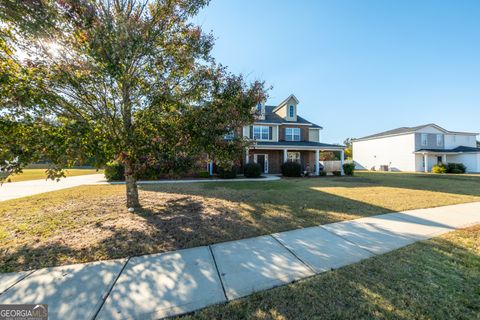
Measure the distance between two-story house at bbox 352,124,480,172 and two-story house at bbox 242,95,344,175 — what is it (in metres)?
17.4

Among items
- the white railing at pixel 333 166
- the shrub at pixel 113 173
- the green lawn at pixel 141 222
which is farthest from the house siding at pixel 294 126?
the shrub at pixel 113 173

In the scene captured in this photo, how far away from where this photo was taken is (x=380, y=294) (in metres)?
2.67

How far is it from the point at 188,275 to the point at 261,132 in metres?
19.8

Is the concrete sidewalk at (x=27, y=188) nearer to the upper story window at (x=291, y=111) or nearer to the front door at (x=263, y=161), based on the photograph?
the front door at (x=263, y=161)

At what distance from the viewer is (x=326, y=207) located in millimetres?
7207

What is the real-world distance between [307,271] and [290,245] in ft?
2.98

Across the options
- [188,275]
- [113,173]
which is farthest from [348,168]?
[188,275]

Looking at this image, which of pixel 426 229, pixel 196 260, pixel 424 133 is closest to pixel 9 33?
pixel 196 260

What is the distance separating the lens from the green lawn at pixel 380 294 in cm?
234

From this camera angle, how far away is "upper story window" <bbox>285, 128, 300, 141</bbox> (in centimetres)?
2333

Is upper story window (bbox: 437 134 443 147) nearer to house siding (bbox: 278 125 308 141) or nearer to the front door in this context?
house siding (bbox: 278 125 308 141)

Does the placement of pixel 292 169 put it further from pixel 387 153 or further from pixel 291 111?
pixel 387 153

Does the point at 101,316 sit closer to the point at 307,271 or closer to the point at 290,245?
the point at 307,271

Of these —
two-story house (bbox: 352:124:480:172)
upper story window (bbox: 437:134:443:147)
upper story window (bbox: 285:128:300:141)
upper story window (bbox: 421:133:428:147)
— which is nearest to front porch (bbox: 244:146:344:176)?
upper story window (bbox: 285:128:300:141)
